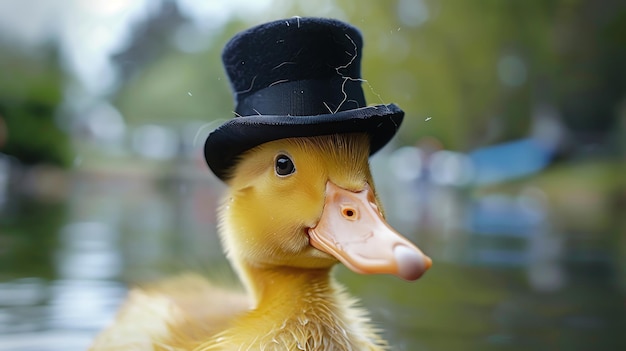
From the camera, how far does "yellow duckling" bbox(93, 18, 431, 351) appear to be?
1613 mm

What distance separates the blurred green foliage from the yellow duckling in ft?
25.2

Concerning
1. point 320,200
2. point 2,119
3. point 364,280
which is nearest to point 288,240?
point 320,200

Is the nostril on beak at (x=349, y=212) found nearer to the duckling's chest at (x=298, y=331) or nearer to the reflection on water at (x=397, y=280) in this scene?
the duckling's chest at (x=298, y=331)

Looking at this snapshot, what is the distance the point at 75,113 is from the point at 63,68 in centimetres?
171

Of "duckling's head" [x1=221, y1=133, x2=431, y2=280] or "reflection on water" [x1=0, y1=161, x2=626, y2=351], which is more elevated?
"reflection on water" [x1=0, y1=161, x2=626, y2=351]

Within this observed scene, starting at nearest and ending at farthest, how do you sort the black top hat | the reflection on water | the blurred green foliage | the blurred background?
the black top hat
the reflection on water
the blurred background
the blurred green foliage

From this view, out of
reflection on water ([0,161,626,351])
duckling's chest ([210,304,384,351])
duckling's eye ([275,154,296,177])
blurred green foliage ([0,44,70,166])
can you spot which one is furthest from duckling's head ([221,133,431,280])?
blurred green foliage ([0,44,70,166])

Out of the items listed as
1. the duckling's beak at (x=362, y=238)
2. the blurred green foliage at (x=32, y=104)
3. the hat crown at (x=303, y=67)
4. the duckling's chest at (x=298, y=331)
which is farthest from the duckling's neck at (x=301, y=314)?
the blurred green foliage at (x=32, y=104)

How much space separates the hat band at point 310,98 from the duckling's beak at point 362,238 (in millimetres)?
177

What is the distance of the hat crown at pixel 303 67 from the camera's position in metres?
1.68

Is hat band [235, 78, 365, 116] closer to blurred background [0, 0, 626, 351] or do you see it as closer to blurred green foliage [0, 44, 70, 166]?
blurred background [0, 0, 626, 351]

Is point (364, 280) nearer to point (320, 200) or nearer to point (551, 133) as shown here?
point (320, 200)

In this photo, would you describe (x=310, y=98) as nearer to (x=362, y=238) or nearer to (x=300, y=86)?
(x=300, y=86)

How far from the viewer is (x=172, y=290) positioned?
2.36 metres
